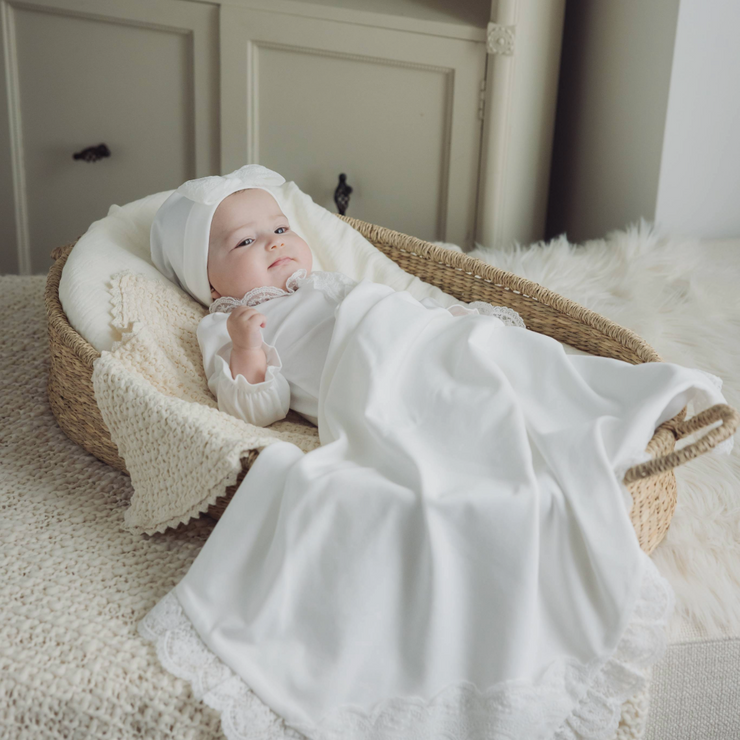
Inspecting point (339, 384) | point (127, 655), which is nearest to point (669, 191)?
point (339, 384)

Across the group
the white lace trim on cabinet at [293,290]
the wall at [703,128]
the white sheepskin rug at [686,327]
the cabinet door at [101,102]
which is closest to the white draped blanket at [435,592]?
the white sheepskin rug at [686,327]

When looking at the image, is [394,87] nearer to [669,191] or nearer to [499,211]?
[499,211]

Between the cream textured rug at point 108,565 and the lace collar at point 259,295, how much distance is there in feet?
1.02

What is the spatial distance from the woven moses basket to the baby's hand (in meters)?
0.16

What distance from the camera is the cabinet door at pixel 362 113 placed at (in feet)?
6.04

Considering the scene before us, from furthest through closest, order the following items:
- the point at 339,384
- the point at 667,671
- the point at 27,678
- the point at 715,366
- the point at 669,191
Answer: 1. the point at 669,191
2. the point at 715,366
3. the point at 339,384
4. the point at 667,671
5. the point at 27,678

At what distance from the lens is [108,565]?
87 cm

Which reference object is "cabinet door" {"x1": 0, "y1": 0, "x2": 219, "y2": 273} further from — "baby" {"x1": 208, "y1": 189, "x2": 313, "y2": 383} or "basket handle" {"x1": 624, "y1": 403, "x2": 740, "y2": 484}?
"basket handle" {"x1": 624, "y1": 403, "x2": 740, "y2": 484}

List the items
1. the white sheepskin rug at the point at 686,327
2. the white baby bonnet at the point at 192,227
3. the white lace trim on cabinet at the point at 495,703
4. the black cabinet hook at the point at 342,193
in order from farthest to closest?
1. the black cabinet hook at the point at 342,193
2. the white baby bonnet at the point at 192,227
3. the white sheepskin rug at the point at 686,327
4. the white lace trim on cabinet at the point at 495,703

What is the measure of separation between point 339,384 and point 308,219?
1.94 ft

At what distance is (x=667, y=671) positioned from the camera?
827mm

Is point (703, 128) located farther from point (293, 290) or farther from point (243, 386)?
point (243, 386)

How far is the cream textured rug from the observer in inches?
28.1

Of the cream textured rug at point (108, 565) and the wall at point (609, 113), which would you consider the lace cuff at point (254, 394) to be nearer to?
the cream textured rug at point (108, 565)
